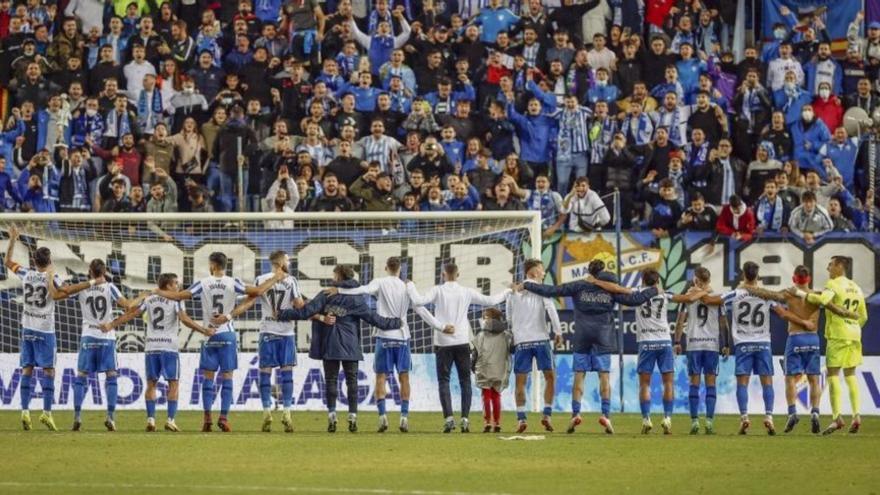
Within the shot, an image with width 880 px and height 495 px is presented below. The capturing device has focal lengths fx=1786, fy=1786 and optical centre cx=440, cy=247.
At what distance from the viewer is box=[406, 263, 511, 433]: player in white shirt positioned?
81.5 feet

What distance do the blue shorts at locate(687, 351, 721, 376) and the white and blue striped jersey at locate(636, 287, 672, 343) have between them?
453 mm

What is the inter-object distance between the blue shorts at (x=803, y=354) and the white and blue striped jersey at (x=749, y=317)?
A: 452mm

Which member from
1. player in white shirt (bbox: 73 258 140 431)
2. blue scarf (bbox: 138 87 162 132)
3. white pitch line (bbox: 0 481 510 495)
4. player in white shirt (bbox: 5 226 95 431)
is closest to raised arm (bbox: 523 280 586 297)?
player in white shirt (bbox: 73 258 140 431)

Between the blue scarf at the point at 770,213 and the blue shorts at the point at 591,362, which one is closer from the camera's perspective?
the blue shorts at the point at 591,362

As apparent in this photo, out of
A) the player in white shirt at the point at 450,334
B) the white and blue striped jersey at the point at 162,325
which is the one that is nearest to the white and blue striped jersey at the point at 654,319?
the player in white shirt at the point at 450,334

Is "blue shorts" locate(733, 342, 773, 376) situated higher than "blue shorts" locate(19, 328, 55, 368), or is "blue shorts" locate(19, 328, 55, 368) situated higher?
"blue shorts" locate(19, 328, 55, 368)

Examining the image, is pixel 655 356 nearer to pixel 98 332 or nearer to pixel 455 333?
pixel 455 333

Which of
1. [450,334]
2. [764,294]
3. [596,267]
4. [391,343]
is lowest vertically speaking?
[391,343]

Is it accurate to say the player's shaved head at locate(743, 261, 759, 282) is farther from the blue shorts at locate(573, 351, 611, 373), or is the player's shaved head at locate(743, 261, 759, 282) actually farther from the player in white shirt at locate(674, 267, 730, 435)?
the blue shorts at locate(573, 351, 611, 373)

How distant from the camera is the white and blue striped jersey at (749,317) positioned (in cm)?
2472

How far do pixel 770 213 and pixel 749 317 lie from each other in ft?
23.1

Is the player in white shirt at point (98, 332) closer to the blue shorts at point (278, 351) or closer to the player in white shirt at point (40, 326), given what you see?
the player in white shirt at point (40, 326)

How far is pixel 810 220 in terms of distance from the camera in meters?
30.8

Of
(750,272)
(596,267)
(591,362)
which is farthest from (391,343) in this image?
(750,272)
